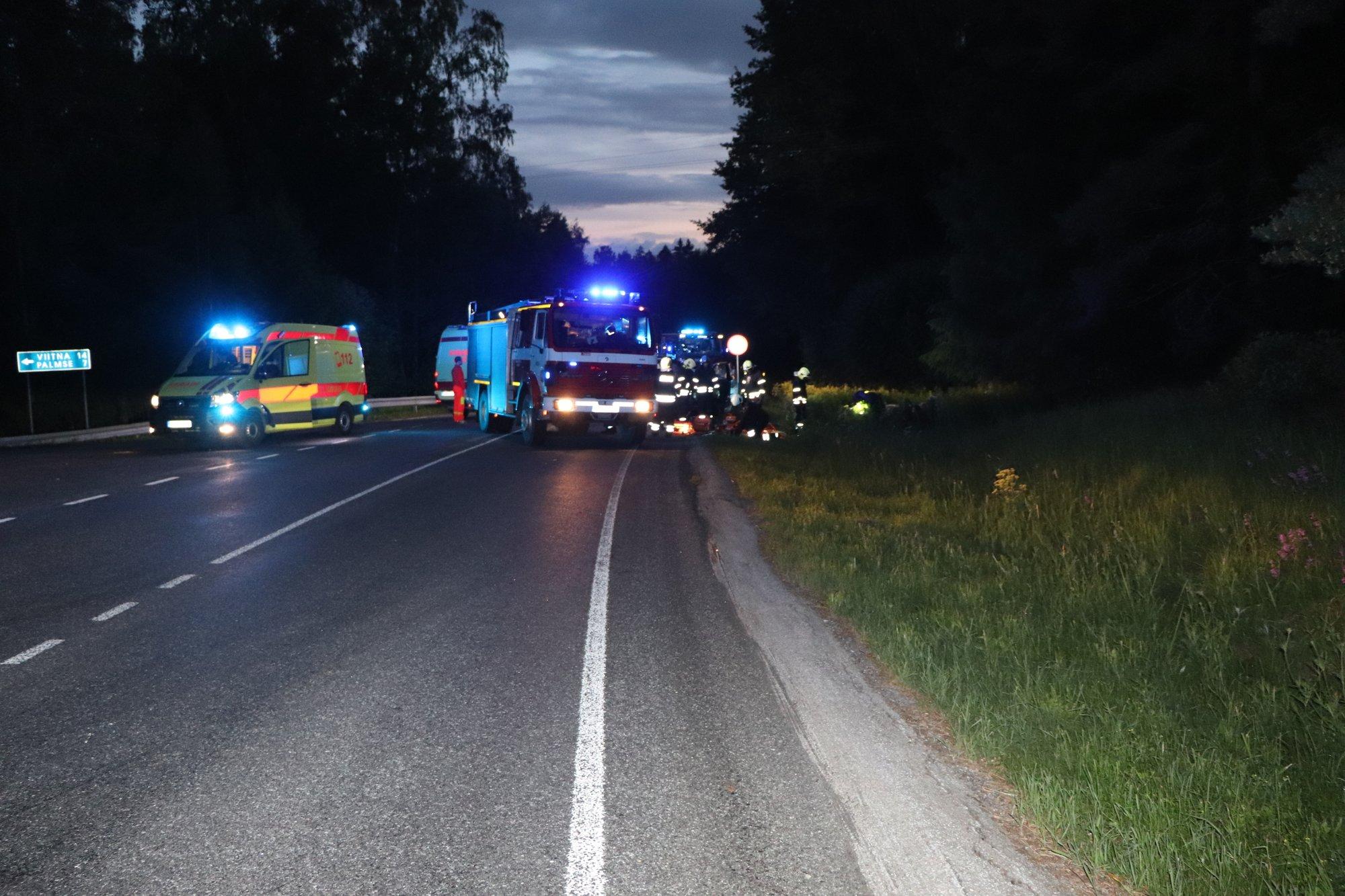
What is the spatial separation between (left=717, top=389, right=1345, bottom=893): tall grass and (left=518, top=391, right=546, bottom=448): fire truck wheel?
30.6 ft

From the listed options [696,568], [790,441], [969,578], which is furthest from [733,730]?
[790,441]

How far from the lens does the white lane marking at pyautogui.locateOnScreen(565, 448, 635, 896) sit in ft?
15.0

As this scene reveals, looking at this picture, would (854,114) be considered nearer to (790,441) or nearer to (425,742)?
(790,441)

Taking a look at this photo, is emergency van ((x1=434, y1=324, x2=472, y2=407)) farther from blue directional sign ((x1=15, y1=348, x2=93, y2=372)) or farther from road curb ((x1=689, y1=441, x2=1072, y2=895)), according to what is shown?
road curb ((x1=689, y1=441, x2=1072, y2=895))

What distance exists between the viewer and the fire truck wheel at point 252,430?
2670cm

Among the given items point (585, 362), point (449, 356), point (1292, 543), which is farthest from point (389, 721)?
point (449, 356)

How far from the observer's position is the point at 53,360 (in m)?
30.4

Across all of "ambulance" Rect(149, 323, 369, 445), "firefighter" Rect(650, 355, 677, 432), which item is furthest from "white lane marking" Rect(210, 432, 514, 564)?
"ambulance" Rect(149, 323, 369, 445)

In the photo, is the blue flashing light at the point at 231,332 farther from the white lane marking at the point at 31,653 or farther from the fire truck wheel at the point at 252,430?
the white lane marking at the point at 31,653

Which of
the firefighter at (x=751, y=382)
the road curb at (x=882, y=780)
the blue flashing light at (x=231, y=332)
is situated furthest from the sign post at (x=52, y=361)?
the road curb at (x=882, y=780)

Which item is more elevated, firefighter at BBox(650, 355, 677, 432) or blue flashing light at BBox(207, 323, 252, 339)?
blue flashing light at BBox(207, 323, 252, 339)

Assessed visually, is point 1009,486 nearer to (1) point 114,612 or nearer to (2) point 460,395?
(1) point 114,612

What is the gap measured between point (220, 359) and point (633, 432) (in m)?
9.59

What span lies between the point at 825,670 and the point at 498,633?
2399 millimetres
